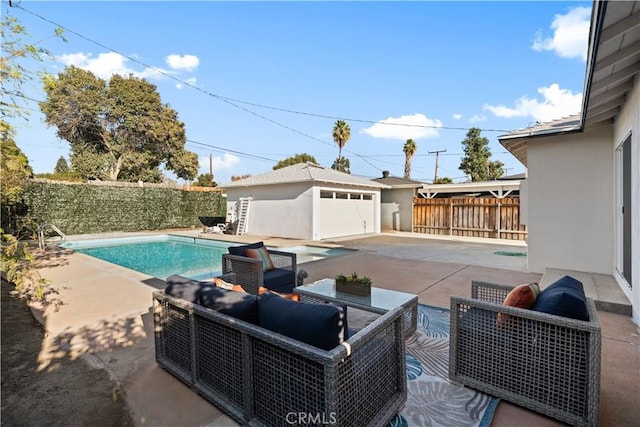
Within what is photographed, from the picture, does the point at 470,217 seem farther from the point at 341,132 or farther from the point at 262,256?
the point at 341,132

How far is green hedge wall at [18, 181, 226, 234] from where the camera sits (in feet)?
42.8

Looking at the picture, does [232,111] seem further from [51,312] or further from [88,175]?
[51,312]

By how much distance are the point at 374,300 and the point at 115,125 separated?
23.8m

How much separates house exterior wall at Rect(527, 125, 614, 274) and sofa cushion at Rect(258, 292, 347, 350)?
6370mm

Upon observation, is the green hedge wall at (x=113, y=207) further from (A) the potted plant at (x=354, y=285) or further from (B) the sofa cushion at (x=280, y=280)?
(A) the potted plant at (x=354, y=285)

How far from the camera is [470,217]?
14.8 meters

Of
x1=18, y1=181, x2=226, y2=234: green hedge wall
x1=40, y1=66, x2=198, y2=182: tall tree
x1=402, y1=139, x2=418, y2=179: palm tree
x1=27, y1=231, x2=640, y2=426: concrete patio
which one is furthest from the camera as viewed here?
x1=402, y1=139, x2=418, y2=179: palm tree

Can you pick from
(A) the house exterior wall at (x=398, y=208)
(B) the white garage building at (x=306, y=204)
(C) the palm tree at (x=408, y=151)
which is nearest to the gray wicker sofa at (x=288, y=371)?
(B) the white garage building at (x=306, y=204)

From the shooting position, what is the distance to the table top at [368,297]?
3643mm

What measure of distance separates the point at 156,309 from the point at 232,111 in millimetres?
15582

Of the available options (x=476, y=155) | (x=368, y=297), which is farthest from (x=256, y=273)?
(x=476, y=155)

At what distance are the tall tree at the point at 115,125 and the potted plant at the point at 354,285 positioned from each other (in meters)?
22.0

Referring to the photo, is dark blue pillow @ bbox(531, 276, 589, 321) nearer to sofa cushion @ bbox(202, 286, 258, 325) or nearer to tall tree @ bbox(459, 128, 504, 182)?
sofa cushion @ bbox(202, 286, 258, 325)

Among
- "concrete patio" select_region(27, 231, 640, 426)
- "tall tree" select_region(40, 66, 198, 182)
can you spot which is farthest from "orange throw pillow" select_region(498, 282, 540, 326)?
"tall tree" select_region(40, 66, 198, 182)
